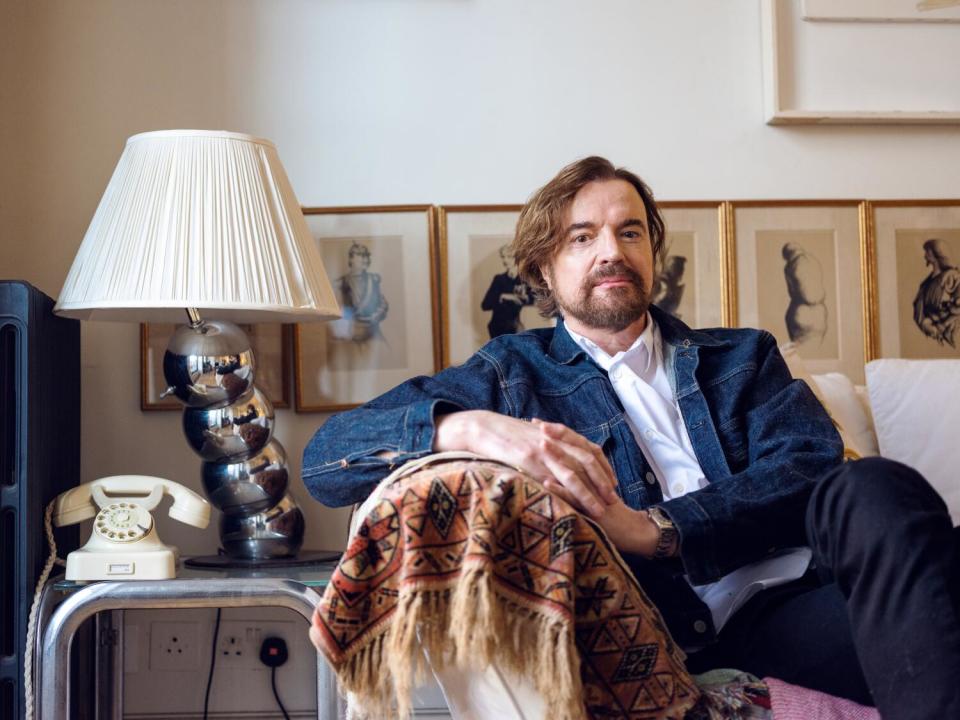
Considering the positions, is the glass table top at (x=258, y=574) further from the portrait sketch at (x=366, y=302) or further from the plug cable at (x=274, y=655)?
the portrait sketch at (x=366, y=302)

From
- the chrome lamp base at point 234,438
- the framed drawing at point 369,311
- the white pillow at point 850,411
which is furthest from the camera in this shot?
the framed drawing at point 369,311

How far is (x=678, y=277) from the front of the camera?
2.38 m

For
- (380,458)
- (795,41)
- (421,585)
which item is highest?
(795,41)

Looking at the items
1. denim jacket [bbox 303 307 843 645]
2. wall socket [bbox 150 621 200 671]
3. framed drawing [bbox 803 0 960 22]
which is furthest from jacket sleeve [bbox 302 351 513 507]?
framed drawing [bbox 803 0 960 22]

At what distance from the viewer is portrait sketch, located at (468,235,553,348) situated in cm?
233

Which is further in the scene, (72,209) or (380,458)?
(72,209)

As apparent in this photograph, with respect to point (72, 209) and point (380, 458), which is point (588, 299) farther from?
point (72, 209)

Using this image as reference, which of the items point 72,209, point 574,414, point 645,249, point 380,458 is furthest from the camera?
point 72,209

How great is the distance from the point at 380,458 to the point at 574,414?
0.39 metres

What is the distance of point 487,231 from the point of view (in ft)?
7.64

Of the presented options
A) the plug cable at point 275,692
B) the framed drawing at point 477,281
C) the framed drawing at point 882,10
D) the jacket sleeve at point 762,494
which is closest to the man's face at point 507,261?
the framed drawing at point 477,281

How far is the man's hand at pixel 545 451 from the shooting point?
1.36 metres

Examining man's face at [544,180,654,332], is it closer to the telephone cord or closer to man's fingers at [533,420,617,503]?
man's fingers at [533,420,617,503]

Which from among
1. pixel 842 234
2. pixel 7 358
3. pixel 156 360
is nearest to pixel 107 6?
pixel 156 360
